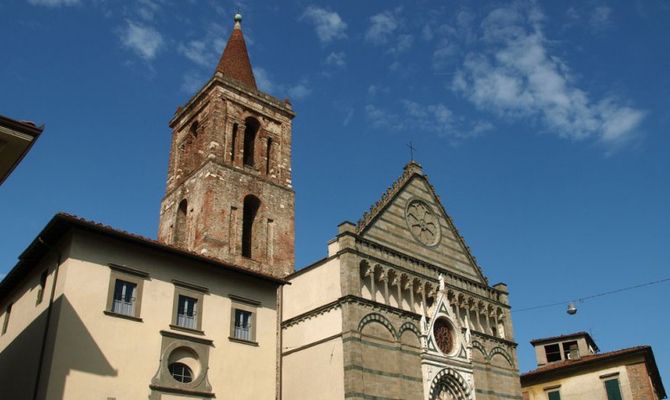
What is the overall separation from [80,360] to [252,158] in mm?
18855

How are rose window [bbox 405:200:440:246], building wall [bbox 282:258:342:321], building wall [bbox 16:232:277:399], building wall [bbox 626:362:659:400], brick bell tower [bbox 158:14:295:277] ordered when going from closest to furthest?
building wall [bbox 16:232:277:399]
building wall [bbox 282:258:342:321]
rose window [bbox 405:200:440:246]
brick bell tower [bbox 158:14:295:277]
building wall [bbox 626:362:659:400]

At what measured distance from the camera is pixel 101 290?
19.0m

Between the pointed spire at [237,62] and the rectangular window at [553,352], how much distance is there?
22811 millimetres

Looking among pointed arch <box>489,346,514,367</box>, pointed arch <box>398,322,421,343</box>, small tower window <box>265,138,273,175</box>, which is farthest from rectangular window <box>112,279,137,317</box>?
pointed arch <box>489,346,514,367</box>

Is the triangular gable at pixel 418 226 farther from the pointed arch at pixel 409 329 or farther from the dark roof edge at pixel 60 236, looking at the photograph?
the dark roof edge at pixel 60 236

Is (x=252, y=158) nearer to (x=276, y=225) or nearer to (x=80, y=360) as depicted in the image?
(x=276, y=225)

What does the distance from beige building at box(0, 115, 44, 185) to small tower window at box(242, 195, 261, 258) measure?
19.1 metres

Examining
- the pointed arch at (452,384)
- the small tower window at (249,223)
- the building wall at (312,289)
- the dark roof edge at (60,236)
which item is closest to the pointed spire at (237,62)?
the small tower window at (249,223)

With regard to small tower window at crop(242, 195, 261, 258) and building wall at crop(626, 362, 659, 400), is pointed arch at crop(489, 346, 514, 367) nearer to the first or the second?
building wall at crop(626, 362, 659, 400)

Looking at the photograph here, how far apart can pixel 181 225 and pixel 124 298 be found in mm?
14799

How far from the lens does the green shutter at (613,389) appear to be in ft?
107

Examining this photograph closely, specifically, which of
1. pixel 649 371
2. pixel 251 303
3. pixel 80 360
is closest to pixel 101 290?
pixel 80 360

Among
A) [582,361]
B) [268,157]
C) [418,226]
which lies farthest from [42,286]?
[582,361]

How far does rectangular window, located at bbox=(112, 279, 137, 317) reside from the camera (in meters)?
19.3
